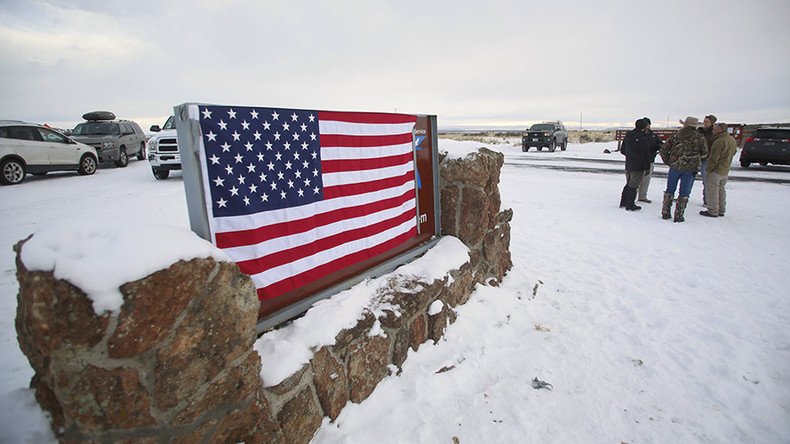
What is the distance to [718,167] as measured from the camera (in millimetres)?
7434

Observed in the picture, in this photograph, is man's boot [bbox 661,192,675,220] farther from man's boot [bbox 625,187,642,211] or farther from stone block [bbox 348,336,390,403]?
stone block [bbox 348,336,390,403]

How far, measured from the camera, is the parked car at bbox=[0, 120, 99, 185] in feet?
35.6

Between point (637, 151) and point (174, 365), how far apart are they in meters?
9.22

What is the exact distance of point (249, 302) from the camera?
6.73ft

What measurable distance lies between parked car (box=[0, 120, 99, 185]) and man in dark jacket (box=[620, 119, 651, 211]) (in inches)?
633

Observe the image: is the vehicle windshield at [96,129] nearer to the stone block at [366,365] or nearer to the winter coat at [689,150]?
the stone block at [366,365]

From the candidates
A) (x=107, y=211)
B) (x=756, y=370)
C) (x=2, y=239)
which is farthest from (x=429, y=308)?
(x=107, y=211)

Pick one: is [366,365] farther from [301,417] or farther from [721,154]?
[721,154]

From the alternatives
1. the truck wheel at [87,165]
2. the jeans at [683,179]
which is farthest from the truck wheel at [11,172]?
the jeans at [683,179]

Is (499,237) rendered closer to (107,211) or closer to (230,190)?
(230,190)

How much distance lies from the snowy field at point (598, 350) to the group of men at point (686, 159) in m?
0.69

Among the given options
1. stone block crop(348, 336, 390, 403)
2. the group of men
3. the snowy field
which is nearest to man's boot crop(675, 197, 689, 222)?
the group of men

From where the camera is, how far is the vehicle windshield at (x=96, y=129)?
15602 millimetres

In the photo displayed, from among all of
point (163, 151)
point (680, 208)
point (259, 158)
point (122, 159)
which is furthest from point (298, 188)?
point (122, 159)
